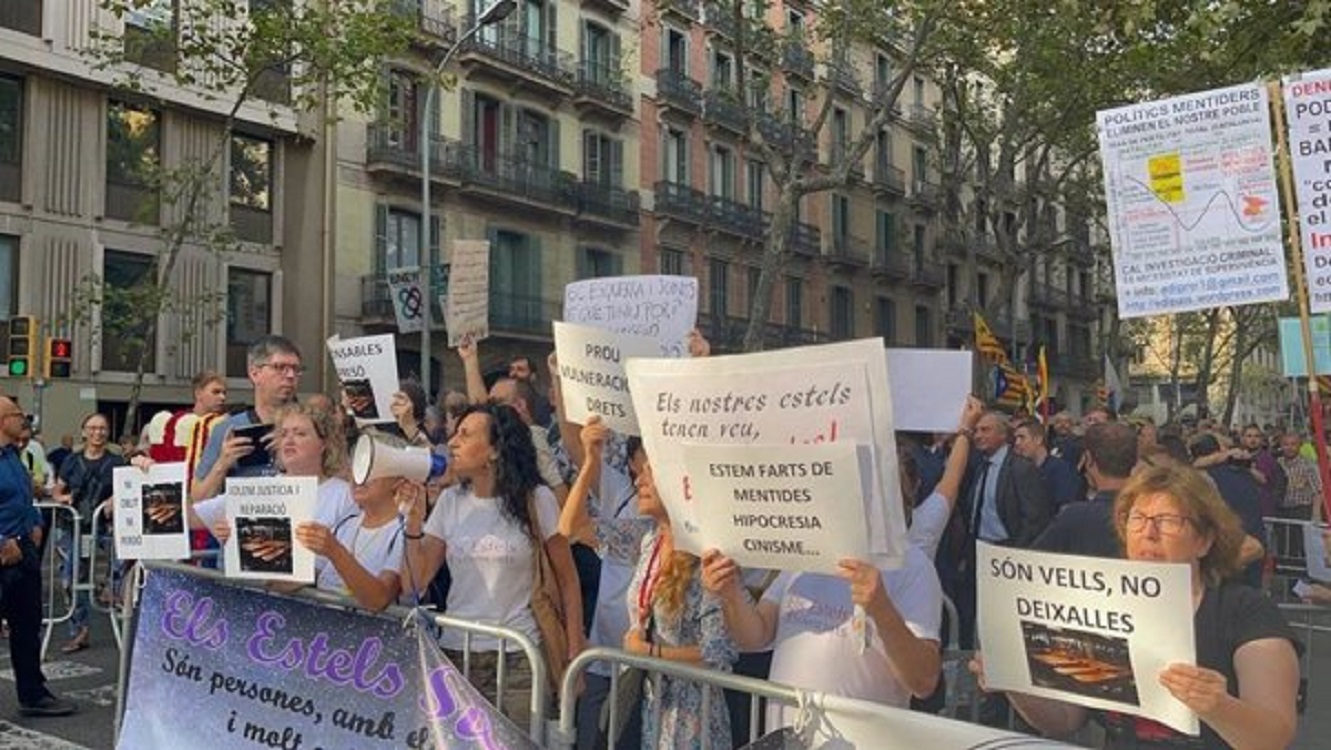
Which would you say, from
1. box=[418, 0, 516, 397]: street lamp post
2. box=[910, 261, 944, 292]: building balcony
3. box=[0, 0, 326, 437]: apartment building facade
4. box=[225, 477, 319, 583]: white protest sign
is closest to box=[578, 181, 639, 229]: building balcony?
box=[418, 0, 516, 397]: street lamp post

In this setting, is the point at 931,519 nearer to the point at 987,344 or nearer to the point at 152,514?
the point at 152,514

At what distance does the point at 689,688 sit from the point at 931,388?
1.24 m

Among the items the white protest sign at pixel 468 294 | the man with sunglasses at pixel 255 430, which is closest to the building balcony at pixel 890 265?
the white protest sign at pixel 468 294

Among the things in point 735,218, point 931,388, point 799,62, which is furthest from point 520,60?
point 931,388

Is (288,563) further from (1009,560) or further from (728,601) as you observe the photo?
(1009,560)

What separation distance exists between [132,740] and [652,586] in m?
2.15

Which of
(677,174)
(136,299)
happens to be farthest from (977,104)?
(136,299)

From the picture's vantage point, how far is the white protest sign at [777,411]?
2.99 metres

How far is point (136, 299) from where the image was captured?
19.6m

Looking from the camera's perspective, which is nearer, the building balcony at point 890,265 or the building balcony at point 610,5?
the building balcony at point 610,5

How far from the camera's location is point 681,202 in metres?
37.8

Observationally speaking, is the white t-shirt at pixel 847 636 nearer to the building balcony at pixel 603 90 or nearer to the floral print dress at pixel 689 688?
the floral print dress at pixel 689 688

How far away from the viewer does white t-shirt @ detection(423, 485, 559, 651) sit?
14.6 ft

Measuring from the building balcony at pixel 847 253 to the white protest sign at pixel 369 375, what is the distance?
126ft
